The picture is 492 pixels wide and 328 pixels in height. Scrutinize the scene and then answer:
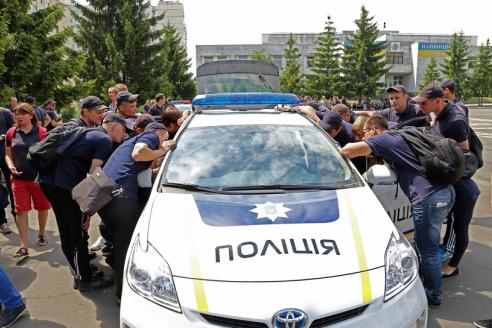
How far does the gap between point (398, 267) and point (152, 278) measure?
134cm

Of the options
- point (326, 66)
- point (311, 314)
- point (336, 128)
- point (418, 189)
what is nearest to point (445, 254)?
point (418, 189)

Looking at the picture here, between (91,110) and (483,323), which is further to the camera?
(91,110)

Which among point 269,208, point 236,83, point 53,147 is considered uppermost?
point 236,83

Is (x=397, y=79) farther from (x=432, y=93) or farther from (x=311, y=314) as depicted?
(x=311, y=314)

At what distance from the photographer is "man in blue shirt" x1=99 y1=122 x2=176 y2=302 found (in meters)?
3.38

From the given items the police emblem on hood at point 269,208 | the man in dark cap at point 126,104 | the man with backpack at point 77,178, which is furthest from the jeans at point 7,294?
the man in dark cap at point 126,104

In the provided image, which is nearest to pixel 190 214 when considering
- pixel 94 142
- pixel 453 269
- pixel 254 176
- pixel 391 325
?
pixel 254 176

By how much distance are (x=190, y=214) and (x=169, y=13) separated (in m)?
109

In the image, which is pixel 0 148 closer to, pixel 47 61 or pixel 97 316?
pixel 97 316

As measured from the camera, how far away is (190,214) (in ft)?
8.43

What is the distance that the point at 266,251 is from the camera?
2256mm

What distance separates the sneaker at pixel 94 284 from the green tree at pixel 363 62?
159 feet

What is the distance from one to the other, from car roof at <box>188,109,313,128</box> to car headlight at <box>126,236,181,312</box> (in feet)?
5.07

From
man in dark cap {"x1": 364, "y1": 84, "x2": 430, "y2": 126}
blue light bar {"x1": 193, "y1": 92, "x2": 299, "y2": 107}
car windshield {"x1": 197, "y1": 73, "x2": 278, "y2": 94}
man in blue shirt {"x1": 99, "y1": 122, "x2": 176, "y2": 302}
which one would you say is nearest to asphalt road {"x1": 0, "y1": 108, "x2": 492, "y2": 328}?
man in blue shirt {"x1": 99, "y1": 122, "x2": 176, "y2": 302}
